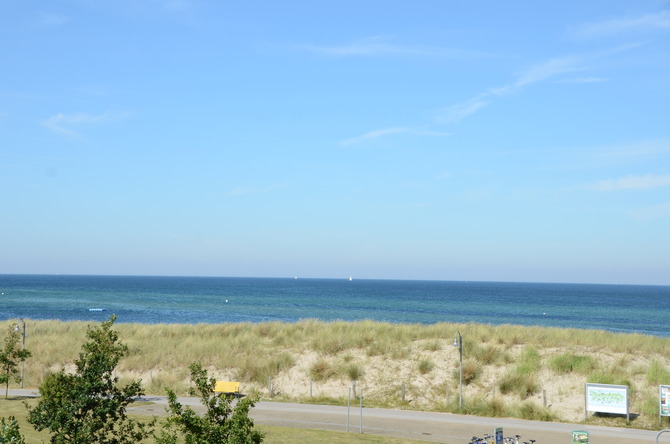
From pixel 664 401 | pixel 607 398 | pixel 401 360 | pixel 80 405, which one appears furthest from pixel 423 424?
pixel 80 405

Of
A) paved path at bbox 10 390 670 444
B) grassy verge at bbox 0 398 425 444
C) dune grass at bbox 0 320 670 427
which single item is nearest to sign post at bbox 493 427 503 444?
grassy verge at bbox 0 398 425 444

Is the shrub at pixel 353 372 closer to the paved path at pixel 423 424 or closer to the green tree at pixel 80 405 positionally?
the paved path at pixel 423 424

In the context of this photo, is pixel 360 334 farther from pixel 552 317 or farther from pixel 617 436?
pixel 552 317

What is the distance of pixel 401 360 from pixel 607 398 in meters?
13.1

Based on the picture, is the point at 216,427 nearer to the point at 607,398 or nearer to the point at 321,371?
the point at 607,398

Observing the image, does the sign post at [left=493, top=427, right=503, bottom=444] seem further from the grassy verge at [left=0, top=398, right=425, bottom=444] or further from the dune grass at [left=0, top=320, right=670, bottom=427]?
the dune grass at [left=0, top=320, right=670, bottom=427]

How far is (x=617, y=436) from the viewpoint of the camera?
2650cm

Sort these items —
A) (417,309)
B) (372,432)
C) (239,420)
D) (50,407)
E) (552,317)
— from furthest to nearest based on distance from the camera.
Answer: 1. (417,309)
2. (552,317)
3. (372,432)
4. (50,407)
5. (239,420)

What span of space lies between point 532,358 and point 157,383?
21.9 m

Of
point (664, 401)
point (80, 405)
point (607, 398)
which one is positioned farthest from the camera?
point (607, 398)

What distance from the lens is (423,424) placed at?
28141 millimetres

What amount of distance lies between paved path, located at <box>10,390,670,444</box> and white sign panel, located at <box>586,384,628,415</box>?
130 centimetres

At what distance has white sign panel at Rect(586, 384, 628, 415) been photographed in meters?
29.1

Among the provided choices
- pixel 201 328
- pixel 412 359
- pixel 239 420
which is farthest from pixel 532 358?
pixel 239 420
